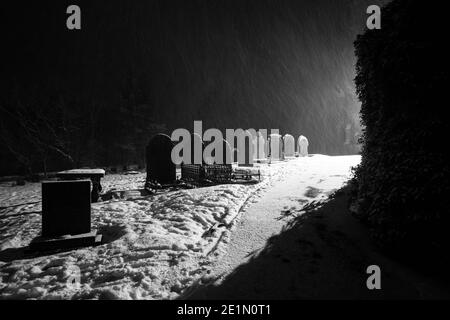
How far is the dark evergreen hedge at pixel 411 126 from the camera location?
3.59 meters

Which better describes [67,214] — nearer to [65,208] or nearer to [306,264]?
[65,208]

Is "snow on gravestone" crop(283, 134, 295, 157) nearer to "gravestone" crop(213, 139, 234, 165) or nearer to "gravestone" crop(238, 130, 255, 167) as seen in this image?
"gravestone" crop(238, 130, 255, 167)

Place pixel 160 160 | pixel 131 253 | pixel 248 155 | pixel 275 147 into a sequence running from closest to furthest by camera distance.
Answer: pixel 131 253 → pixel 160 160 → pixel 248 155 → pixel 275 147

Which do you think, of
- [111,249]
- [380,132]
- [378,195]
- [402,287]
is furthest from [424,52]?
[111,249]

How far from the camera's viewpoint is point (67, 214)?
5375mm

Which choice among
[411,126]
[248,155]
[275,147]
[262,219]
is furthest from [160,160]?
[275,147]

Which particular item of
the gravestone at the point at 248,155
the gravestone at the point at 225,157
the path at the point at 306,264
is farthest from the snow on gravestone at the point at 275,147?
the path at the point at 306,264

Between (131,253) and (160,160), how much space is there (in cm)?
876

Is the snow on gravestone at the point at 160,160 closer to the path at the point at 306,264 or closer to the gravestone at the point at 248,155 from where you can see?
the path at the point at 306,264

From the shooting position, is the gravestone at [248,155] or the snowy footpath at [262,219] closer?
the snowy footpath at [262,219]

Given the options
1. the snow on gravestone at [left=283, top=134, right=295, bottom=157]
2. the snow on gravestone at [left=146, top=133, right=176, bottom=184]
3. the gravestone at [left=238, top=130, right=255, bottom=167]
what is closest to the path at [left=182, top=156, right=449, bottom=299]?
the snow on gravestone at [left=146, top=133, right=176, bottom=184]

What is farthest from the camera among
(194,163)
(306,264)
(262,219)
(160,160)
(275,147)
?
(275,147)

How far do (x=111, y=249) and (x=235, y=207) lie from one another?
3.89 metres

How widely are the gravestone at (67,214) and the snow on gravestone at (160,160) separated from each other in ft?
23.7
